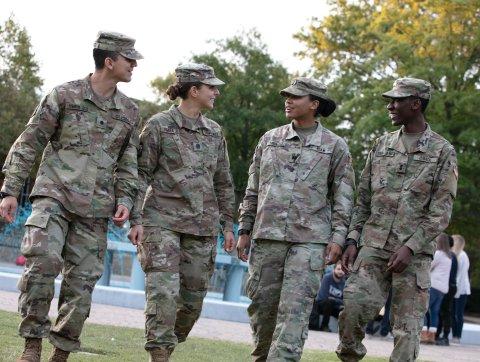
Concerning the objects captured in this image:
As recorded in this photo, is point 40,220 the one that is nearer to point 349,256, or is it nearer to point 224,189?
point 224,189

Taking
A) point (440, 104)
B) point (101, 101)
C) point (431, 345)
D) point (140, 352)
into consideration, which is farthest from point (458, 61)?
point (101, 101)

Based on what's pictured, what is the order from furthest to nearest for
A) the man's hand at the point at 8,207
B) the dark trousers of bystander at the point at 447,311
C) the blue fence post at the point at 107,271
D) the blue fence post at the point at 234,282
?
the blue fence post at the point at 234,282, the blue fence post at the point at 107,271, the dark trousers of bystander at the point at 447,311, the man's hand at the point at 8,207

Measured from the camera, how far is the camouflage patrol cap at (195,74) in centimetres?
930

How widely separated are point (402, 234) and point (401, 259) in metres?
0.27

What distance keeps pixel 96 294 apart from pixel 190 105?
1091cm

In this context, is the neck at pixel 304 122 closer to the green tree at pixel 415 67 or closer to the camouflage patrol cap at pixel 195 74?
the camouflage patrol cap at pixel 195 74

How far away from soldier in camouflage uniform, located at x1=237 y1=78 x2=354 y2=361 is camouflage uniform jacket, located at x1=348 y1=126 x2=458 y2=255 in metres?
0.25

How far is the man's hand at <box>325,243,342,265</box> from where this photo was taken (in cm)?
883

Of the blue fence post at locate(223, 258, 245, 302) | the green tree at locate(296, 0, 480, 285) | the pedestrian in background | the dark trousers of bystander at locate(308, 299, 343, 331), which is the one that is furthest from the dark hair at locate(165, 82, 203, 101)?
the green tree at locate(296, 0, 480, 285)

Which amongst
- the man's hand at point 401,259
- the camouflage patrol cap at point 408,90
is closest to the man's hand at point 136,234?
the man's hand at point 401,259

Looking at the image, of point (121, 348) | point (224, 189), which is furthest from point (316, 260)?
point (121, 348)

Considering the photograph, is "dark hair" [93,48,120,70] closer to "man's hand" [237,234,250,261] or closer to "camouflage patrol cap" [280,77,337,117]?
"camouflage patrol cap" [280,77,337,117]

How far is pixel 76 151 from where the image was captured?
8258mm

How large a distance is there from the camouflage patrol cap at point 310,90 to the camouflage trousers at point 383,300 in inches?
48.2
